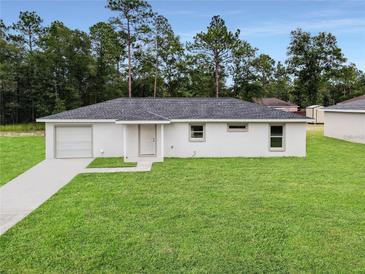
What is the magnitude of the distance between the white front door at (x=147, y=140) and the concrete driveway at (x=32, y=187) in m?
2.73

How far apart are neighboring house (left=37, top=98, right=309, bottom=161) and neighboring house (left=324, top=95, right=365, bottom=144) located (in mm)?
9165

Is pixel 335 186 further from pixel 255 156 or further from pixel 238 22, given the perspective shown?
pixel 238 22

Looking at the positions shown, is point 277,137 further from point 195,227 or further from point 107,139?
point 195,227

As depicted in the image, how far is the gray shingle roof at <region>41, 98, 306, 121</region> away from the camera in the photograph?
16.6 meters

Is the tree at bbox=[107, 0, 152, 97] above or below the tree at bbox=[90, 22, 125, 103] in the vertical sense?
above

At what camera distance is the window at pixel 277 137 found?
55.5 feet

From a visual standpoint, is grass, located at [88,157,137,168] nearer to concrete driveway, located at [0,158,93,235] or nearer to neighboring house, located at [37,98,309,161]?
concrete driveway, located at [0,158,93,235]

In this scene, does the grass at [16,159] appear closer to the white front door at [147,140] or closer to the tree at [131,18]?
the white front door at [147,140]

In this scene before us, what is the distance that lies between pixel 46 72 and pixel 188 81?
16316 mm

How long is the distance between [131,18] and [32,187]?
28.6m

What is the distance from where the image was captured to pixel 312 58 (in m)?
46.2

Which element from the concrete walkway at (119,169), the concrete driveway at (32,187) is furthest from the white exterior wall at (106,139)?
the concrete walkway at (119,169)

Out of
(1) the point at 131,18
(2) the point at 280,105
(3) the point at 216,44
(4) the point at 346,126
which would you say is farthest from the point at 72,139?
(2) the point at 280,105

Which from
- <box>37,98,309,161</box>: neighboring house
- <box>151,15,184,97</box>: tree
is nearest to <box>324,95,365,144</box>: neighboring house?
<box>37,98,309,161</box>: neighboring house
